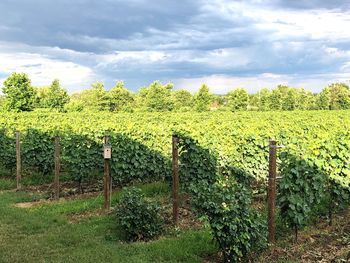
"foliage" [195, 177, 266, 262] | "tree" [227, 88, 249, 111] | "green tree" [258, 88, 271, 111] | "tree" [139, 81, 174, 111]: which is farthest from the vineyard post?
"green tree" [258, 88, 271, 111]

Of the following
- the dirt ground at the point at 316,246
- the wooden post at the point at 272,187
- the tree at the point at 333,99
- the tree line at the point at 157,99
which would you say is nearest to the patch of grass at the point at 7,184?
the wooden post at the point at 272,187

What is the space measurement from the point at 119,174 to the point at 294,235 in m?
5.35

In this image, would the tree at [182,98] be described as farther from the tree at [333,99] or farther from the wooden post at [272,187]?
the wooden post at [272,187]

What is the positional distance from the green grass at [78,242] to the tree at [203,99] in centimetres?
5602

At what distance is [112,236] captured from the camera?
760 cm

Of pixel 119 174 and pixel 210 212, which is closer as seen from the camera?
pixel 210 212

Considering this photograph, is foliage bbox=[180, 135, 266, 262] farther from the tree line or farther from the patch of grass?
the tree line

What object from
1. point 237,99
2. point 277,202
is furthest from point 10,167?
point 237,99

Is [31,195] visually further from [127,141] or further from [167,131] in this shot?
[167,131]

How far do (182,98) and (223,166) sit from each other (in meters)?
67.8

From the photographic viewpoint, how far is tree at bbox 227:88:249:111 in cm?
7181

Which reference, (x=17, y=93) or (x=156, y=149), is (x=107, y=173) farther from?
(x=17, y=93)

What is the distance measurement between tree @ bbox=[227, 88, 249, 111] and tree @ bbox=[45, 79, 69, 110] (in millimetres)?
28509

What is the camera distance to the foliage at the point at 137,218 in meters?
7.37
